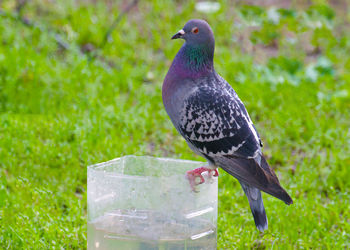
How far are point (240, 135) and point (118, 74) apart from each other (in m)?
3.41

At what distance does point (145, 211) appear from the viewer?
8.96 ft

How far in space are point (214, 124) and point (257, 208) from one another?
21.2 inches

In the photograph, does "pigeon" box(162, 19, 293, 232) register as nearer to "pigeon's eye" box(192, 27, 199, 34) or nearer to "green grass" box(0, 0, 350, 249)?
"pigeon's eye" box(192, 27, 199, 34)

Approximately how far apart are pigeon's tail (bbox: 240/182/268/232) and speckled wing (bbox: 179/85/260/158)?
0.69 ft

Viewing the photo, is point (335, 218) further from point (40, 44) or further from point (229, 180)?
point (40, 44)

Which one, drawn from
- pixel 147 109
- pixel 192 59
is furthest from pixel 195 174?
pixel 147 109

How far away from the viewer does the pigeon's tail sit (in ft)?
9.39

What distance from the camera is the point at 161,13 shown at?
7777 mm

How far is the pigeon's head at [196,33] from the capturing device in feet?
9.18

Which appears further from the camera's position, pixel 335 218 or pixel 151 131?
pixel 151 131

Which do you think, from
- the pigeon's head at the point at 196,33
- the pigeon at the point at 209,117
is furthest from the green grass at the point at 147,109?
the pigeon's head at the point at 196,33

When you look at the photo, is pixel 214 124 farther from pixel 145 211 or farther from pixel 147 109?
pixel 147 109

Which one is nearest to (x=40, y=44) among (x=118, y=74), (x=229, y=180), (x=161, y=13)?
(x=118, y=74)

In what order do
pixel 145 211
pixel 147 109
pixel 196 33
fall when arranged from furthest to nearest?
pixel 147 109, pixel 196 33, pixel 145 211
